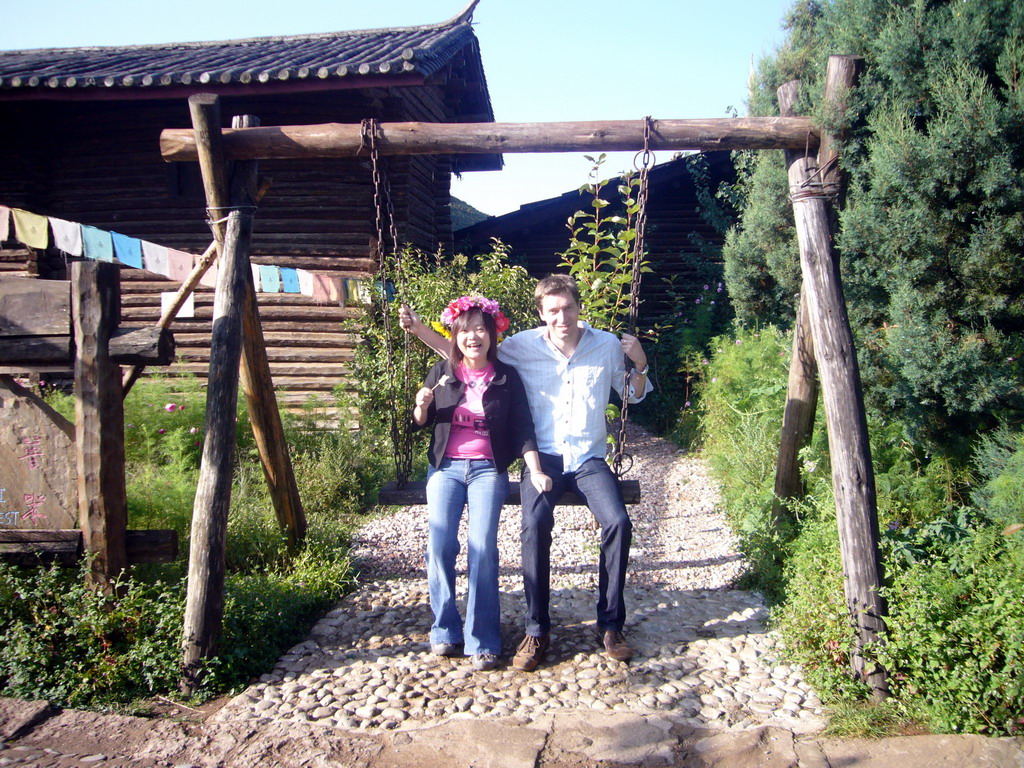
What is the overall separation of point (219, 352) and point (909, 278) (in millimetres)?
3759

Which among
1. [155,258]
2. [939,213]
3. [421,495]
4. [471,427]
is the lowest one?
[421,495]

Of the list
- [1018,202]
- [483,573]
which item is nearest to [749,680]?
[483,573]

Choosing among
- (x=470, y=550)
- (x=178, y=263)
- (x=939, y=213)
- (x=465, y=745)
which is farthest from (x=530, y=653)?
(x=178, y=263)

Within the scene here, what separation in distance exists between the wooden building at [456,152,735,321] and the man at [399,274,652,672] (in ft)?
24.0

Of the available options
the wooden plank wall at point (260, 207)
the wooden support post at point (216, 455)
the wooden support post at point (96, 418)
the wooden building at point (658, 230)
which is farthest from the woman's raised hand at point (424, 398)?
the wooden building at point (658, 230)

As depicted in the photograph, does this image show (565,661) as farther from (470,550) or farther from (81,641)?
(81,641)

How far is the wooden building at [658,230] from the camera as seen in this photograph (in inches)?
433

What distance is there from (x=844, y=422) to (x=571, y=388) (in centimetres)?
134

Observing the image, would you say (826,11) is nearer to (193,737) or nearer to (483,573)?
(483,573)

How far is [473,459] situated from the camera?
3.87 meters

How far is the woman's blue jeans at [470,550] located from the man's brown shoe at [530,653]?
11cm

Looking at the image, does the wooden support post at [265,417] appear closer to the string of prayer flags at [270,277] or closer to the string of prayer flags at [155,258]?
the string of prayer flags at [155,258]

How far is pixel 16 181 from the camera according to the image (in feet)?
28.4

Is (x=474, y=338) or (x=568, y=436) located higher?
(x=474, y=338)
